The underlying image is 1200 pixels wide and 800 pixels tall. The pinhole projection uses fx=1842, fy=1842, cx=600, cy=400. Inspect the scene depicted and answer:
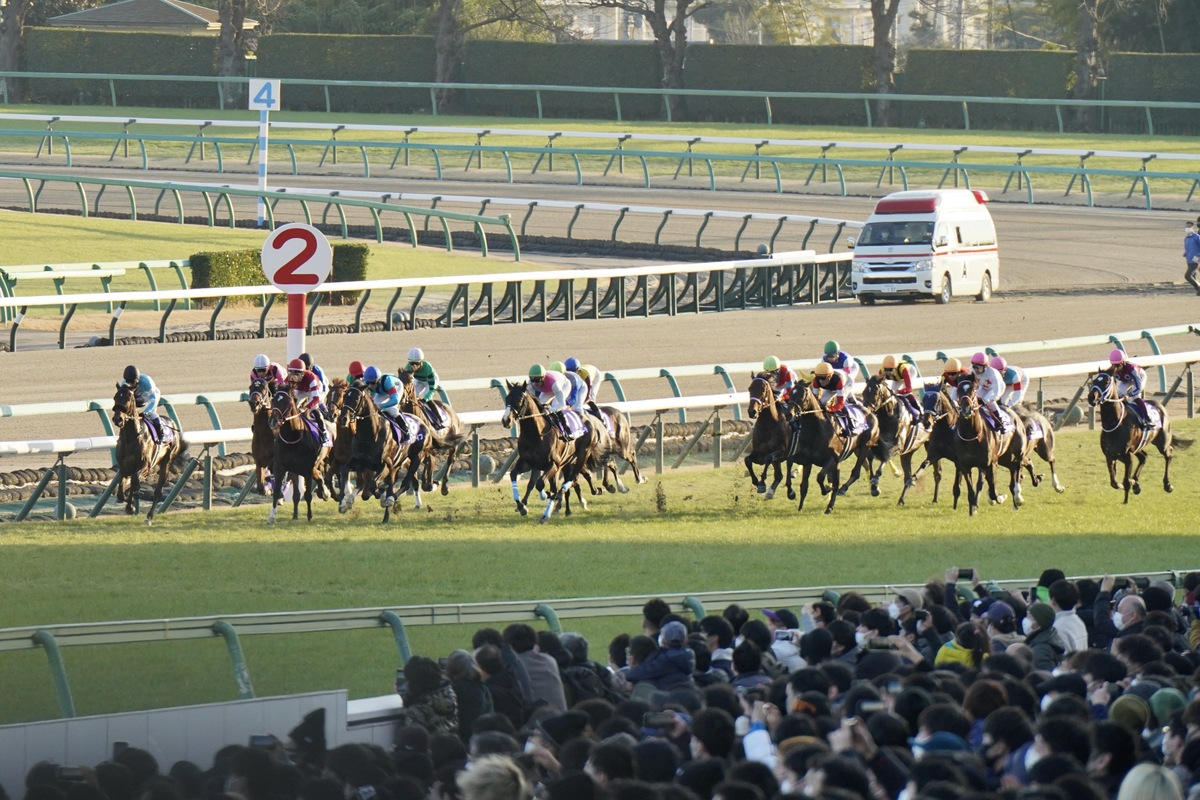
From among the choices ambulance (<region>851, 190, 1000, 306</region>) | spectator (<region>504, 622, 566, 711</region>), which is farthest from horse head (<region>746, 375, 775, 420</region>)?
ambulance (<region>851, 190, 1000, 306</region>)

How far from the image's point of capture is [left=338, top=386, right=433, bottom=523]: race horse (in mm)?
13430

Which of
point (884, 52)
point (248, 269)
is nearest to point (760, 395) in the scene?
point (248, 269)

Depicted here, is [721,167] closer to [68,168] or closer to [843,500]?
[68,168]

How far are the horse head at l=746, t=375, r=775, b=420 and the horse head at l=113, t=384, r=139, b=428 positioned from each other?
15.2 ft

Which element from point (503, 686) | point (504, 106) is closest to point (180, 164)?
point (504, 106)

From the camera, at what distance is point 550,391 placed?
1400 centimetres

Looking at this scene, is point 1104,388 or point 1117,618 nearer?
point 1117,618

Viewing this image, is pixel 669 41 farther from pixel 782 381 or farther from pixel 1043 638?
pixel 1043 638

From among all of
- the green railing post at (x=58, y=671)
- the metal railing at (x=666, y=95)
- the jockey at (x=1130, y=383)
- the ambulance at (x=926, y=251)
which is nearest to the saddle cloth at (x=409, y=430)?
the jockey at (x=1130, y=383)

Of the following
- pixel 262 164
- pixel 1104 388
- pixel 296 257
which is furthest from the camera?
pixel 262 164

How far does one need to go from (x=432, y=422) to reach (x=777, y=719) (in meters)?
8.34

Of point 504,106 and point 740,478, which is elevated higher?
point 504,106

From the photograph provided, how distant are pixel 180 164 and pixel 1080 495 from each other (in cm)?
2349

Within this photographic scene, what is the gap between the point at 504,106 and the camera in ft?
147
